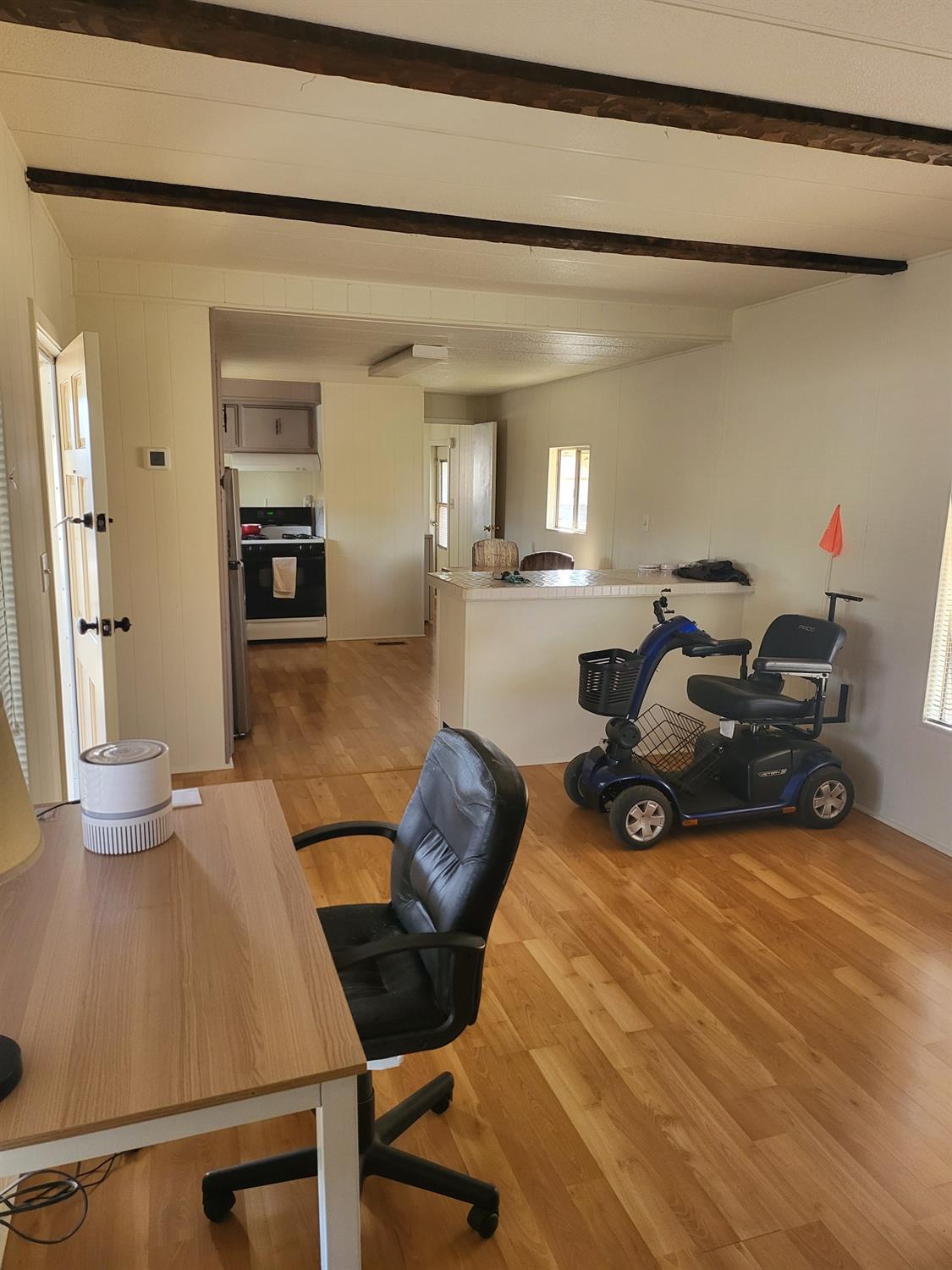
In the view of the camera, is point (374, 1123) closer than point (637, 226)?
Yes

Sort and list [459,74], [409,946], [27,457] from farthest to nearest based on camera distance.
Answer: [27,457] < [459,74] < [409,946]

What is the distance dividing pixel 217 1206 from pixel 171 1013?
33.0 inches

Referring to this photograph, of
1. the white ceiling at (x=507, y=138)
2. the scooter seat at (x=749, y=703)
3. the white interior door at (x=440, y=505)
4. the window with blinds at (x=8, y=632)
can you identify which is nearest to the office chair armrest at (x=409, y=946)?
the window with blinds at (x=8, y=632)

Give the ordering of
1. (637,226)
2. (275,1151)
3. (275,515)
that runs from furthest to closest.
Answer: (275,515)
(637,226)
(275,1151)

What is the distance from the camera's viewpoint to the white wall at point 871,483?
374cm

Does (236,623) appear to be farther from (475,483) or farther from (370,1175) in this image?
(475,483)

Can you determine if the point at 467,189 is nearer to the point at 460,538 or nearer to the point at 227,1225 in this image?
the point at 227,1225

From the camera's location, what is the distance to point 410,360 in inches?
231

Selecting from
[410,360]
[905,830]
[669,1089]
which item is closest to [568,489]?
[410,360]

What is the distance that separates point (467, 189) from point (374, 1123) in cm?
274

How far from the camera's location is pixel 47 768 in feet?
9.04

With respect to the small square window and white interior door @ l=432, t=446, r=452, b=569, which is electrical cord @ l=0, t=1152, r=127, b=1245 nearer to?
the small square window

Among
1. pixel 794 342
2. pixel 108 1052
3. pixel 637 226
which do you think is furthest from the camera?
pixel 794 342

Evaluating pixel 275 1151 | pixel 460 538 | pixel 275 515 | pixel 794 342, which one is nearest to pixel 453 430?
pixel 460 538
